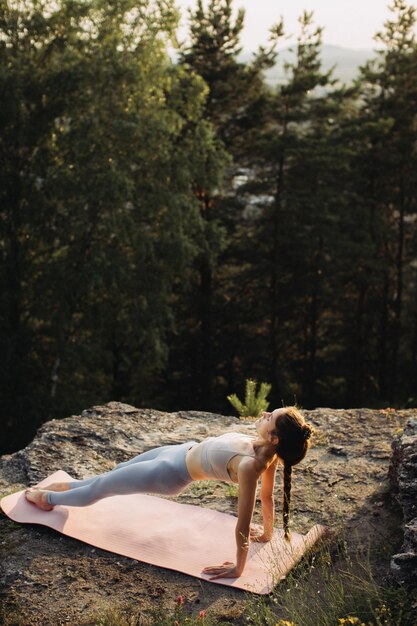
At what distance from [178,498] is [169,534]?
660 mm

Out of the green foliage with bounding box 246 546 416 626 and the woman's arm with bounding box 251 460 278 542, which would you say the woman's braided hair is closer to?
the woman's arm with bounding box 251 460 278 542

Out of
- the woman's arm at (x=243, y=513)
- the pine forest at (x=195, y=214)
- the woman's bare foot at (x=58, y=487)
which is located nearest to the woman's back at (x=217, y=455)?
the woman's arm at (x=243, y=513)

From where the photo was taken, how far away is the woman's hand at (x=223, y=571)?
460 centimetres

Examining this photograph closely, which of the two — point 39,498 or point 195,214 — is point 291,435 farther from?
point 195,214

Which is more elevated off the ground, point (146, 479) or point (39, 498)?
point (146, 479)

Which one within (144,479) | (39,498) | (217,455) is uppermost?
(217,455)

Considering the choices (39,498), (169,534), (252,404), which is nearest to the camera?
(169,534)

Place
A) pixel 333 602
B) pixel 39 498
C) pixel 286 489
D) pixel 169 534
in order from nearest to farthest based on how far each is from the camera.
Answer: pixel 333 602 → pixel 286 489 → pixel 169 534 → pixel 39 498

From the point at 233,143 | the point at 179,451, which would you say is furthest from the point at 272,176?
the point at 179,451

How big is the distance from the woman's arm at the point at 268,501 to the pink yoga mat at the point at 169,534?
73 millimetres

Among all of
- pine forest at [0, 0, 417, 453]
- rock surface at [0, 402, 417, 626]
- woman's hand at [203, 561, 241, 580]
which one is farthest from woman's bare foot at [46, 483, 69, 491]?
pine forest at [0, 0, 417, 453]

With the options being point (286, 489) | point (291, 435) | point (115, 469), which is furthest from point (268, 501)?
point (115, 469)

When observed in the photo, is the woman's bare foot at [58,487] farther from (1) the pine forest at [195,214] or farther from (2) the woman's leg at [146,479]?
(1) the pine forest at [195,214]

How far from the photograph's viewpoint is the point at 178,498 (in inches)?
231
